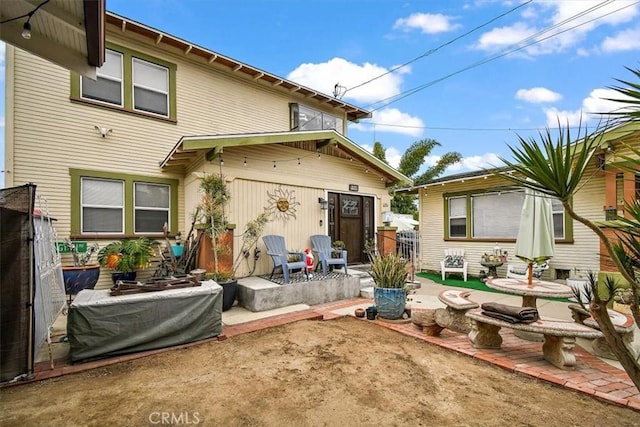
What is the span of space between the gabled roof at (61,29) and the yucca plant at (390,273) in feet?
15.0

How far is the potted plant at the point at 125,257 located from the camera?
21.0 feet

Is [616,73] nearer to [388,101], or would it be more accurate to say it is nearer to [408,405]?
[408,405]

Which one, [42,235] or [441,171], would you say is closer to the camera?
[42,235]

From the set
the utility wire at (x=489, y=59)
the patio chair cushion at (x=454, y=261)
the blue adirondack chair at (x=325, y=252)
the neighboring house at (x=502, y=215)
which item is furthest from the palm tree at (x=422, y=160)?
the blue adirondack chair at (x=325, y=252)

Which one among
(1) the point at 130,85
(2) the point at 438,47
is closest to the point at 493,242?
(2) the point at 438,47

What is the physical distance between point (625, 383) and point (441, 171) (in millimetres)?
16909

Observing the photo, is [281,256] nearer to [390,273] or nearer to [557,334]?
[390,273]

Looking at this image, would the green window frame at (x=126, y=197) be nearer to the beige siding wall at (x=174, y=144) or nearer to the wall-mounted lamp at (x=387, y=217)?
the beige siding wall at (x=174, y=144)

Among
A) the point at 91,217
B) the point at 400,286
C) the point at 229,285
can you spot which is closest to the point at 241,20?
the point at 91,217

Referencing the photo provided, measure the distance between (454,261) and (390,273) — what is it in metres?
5.41

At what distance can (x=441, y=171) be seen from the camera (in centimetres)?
1889

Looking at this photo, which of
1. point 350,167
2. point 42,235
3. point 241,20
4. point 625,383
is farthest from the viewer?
point 241,20

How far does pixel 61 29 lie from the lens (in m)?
2.56

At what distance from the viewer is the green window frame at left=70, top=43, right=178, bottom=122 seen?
6531 mm
